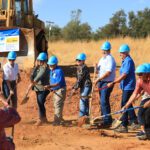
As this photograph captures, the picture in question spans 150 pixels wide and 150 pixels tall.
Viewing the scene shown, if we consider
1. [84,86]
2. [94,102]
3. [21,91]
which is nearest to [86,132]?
[84,86]

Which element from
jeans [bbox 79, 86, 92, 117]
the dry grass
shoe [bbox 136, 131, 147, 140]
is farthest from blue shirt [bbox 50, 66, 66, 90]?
the dry grass

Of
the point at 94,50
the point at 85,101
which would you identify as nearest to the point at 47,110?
the point at 85,101

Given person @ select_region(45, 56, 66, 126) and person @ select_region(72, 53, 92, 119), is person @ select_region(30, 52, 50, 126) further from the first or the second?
person @ select_region(72, 53, 92, 119)

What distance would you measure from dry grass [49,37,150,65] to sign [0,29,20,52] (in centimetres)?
977

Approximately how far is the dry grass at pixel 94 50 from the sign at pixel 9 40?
32.1 ft

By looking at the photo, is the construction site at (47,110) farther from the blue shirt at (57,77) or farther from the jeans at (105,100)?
the blue shirt at (57,77)

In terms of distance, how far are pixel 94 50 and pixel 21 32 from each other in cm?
1466

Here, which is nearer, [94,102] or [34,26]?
[94,102]

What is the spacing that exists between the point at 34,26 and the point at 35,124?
12115mm

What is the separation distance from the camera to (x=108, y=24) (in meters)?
57.1

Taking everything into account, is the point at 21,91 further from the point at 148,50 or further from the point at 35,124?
the point at 148,50

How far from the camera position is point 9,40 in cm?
1952

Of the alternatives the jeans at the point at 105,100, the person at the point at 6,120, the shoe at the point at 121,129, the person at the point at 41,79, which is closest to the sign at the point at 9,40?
the person at the point at 41,79

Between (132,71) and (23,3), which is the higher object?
(23,3)
